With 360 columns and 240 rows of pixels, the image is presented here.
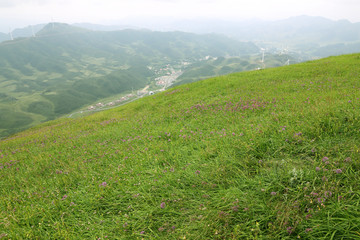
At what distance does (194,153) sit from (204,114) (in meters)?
5.78

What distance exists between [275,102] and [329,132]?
5758 mm

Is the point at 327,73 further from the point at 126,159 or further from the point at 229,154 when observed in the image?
the point at 126,159

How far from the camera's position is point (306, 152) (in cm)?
570

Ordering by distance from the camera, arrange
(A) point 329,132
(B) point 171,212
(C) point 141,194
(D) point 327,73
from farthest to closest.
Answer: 1. (D) point 327,73
2. (A) point 329,132
3. (C) point 141,194
4. (B) point 171,212

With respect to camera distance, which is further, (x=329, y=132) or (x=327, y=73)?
(x=327, y=73)

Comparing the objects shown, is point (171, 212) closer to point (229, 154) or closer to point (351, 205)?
point (229, 154)

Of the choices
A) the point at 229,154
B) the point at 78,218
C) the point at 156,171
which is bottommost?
the point at 78,218

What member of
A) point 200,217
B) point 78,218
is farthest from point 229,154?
point 78,218

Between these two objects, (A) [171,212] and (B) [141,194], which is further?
(B) [141,194]

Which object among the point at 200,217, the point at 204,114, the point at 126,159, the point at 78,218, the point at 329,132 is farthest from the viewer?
the point at 204,114

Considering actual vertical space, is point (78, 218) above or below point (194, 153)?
below

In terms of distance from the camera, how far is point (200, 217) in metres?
4.40

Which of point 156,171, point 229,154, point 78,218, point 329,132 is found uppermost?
point 329,132

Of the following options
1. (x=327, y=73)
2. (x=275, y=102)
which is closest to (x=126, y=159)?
(x=275, y=102)
